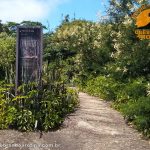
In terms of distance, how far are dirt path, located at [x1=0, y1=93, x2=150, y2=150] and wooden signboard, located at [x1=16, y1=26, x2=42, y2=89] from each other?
1408 mm

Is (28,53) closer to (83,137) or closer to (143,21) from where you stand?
(83,137)

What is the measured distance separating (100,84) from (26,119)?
26.3 ft

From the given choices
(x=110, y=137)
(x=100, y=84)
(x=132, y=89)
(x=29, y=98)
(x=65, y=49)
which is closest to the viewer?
(x=110, y=137)

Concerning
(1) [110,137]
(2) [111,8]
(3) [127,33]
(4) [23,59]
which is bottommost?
(1) [110,137]

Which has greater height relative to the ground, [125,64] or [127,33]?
[127,33]

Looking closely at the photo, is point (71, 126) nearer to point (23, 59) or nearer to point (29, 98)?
point (29, 98)

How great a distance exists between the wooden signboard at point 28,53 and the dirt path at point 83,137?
1.41 metres

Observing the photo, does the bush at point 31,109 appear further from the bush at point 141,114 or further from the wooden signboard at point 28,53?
the bush at point 141,114

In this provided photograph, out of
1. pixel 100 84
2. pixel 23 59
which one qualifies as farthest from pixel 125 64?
pixel 23 59

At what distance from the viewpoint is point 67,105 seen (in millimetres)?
10734

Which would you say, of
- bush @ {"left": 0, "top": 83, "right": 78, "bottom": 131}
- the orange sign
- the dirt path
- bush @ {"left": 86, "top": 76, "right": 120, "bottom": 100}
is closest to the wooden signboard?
bush @ {"left": 0, "top": 83, "right": 78, "bottom": 131}

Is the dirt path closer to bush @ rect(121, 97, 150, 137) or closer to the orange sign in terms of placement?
bush @ rect(121, 97, 150, 137)

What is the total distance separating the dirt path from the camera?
834 centimetres

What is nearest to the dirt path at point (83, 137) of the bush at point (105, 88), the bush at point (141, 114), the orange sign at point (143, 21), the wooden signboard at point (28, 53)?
the bush at point (141, 114)
